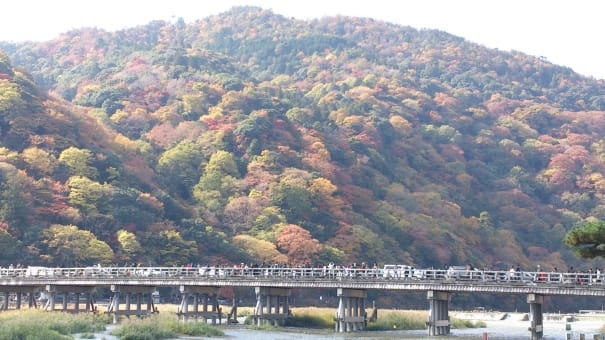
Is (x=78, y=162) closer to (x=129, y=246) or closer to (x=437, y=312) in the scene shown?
(x=129, y=246)

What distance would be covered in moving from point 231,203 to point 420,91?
76941 millimetres

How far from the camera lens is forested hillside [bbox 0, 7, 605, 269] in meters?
88.5

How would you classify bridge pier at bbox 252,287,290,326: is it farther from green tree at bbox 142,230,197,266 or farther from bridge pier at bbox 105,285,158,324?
green tree at bbox 142,230,197,266

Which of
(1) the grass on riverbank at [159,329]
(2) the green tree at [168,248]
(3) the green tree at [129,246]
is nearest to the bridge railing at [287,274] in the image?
(1) the grass on riverbank at [159,329]

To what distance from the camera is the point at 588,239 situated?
25.0m

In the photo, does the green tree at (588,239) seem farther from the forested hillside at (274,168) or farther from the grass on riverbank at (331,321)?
the forested hillside at (274,168)

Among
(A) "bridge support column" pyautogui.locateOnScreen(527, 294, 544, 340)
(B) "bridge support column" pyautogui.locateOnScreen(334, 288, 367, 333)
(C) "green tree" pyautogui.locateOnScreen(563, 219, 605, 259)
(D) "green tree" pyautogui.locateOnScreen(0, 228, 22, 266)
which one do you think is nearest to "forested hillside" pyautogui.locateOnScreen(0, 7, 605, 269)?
(D) "green tree" pyautogui.locateOnScreen(0, 228, 22, 266)

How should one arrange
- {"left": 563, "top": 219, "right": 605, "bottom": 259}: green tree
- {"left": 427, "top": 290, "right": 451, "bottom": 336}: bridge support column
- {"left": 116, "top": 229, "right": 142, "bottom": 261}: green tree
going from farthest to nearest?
{"left": 116, "top": 229, "right": 142, "bottom": 261}: green tree → {"left": 427, "top": 290, "right": 451, "bottom": 336}: bridge support column → {"left": 563, "top": 219, "right": 605, "bottom": 259}: green tree

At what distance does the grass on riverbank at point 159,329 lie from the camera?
46.9 metres

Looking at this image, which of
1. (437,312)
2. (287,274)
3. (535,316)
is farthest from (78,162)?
(535,316)

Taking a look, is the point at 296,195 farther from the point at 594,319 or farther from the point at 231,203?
the point at 594,319

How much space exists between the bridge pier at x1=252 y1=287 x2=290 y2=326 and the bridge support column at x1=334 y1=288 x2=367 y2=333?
4361 mm

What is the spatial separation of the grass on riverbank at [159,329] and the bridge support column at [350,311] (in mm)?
7885

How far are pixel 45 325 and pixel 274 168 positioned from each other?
65.3 m
